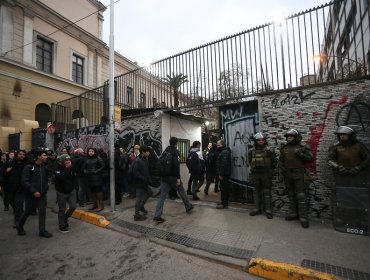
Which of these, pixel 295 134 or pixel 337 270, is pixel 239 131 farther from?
pixel 337 270

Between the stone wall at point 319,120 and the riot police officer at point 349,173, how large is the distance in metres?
0.48

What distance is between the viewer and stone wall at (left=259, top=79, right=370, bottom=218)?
4773mm

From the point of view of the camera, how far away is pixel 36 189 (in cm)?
474

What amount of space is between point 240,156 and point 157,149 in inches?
118

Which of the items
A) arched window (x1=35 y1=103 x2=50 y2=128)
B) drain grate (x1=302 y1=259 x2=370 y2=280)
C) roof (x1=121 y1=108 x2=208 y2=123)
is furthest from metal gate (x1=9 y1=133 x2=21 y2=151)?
drain grate (x1=302 y1=259 x2=370 y2=280)

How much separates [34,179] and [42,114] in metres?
14.3

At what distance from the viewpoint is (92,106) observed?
11117 millimetres

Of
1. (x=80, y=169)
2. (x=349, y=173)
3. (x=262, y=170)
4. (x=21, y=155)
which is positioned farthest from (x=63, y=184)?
(x=349, y=173)

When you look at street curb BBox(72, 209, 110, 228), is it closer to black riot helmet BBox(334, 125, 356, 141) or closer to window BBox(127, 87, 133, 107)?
window BBox(127, 87, 133, 107)

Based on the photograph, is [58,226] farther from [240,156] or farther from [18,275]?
[240,156]

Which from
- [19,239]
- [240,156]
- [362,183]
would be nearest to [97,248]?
[19,239]

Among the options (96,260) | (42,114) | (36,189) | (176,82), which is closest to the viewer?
(96,260)

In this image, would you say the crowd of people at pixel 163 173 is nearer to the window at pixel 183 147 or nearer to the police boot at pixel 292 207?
the police boot at pixel 292 207

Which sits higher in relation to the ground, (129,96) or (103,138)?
(129,96)
